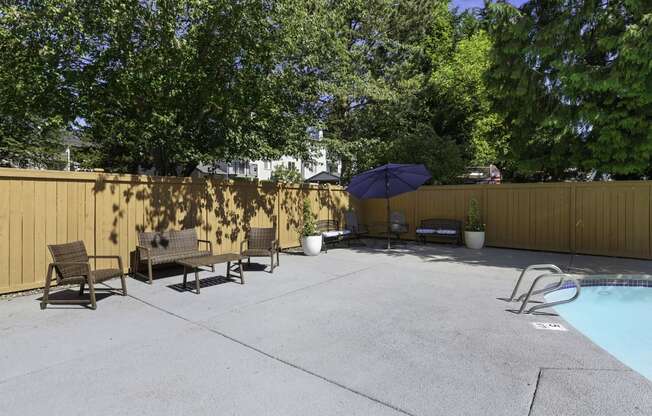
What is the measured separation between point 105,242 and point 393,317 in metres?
5.05

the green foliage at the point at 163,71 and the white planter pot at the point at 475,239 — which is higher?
the green foliage at the point at 163,71

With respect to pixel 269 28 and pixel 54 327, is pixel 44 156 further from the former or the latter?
pixel 54 327

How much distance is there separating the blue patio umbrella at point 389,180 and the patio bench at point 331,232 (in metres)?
1.27

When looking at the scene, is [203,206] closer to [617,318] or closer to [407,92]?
[617,318]

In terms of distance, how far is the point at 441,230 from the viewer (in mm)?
10828

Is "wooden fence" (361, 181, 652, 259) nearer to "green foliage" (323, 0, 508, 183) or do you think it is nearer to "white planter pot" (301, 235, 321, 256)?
"green foliage" (323, 0, 508, 183)

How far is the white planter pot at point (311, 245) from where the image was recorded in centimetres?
897

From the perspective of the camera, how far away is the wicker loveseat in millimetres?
6226

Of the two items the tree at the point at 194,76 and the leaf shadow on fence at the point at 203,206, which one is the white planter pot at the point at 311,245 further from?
the tree at the point at 194,76

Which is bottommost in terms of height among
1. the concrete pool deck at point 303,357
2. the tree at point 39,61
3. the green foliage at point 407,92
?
the concrete pool deck at point 303,357

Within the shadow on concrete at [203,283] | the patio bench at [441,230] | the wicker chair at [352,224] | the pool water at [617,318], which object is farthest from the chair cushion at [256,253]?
the patio bench at [441,230]

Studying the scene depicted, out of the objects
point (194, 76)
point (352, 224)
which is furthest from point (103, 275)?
point (352, 224)

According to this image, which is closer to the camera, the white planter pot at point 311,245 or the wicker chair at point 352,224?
the white planter pot at point 311,245

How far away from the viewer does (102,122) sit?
7.89 metres
